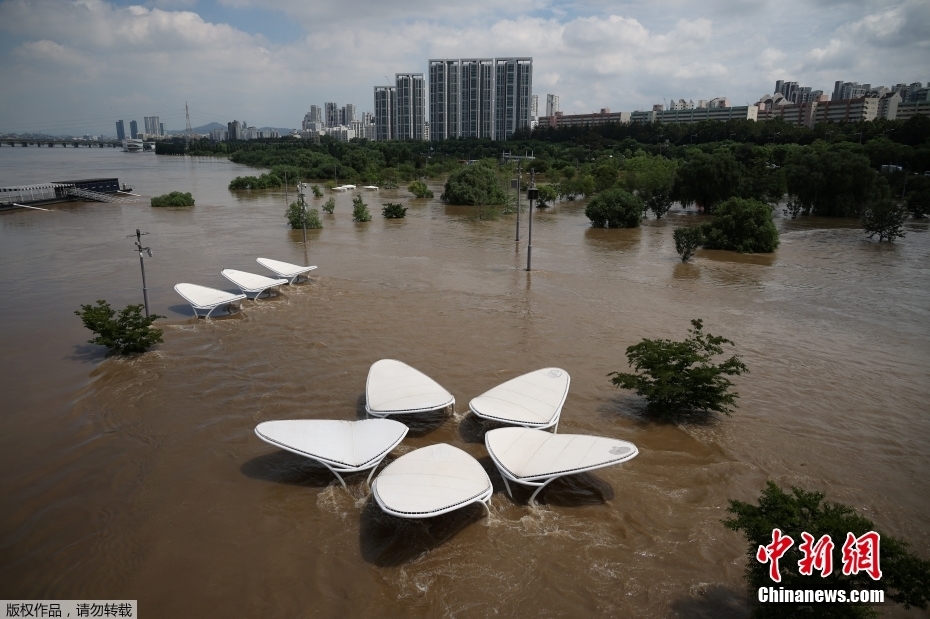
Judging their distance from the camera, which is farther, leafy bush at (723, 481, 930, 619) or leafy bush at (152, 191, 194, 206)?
leafy bush at (152, 191, 194, 206)

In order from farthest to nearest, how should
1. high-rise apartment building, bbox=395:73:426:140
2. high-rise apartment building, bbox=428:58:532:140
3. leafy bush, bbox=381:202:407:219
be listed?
high-rise apartment building, bbox=395:73:426:140
high-rise apartment building, bbox=428:58:532:140
leafy bush, bbox=381:202:407:219

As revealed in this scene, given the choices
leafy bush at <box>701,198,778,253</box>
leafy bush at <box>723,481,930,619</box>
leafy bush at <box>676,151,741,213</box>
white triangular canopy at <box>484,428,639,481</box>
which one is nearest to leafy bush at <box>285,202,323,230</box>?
leafy bush at <box>701,198,778,253</box>

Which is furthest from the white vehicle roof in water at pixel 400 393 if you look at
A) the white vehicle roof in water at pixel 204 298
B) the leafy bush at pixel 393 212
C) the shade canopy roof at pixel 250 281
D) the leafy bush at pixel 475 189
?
the leafy bush at pixel 475 189

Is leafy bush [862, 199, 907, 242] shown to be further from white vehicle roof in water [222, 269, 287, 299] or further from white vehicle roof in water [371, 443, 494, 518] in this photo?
white vehicle roof in water [371, 443, 494, 518]

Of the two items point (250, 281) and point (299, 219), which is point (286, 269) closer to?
point (250, 281)

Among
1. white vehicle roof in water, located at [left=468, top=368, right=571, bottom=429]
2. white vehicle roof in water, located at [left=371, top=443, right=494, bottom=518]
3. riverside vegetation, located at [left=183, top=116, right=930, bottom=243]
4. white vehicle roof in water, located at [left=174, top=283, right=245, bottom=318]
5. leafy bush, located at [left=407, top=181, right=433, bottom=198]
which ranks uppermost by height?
riverside vegetation, located at [left=183, top=116, right=930, bottom=243]

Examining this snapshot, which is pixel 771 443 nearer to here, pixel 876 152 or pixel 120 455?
pixel 120 455
